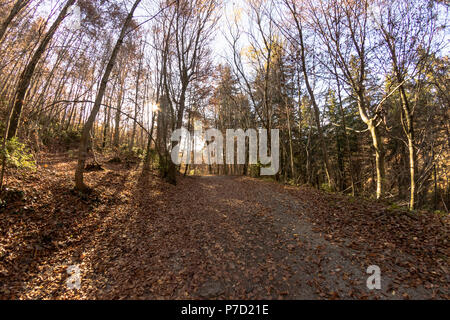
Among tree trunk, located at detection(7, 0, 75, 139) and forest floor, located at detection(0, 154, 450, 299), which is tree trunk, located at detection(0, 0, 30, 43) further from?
forest floor, located at detection(0, 154, 450, 299)

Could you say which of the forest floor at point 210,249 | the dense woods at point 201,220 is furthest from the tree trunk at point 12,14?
the forest floor at point 210,249

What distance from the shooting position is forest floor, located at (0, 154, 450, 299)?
3158 millimetres

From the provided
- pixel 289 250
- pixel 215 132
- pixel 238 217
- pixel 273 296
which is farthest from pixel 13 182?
pixel 215 132

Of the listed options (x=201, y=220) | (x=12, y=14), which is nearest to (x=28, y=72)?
(x=12, y=14)

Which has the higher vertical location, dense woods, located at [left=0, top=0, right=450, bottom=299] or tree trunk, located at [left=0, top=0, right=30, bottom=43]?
tree trunk, located at [left=0, top=0, right=30, bottom=43]

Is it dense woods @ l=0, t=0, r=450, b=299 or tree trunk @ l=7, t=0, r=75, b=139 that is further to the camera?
tree trunk @ l=7, t=0, r=75, b=139

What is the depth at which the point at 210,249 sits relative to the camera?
4496mm

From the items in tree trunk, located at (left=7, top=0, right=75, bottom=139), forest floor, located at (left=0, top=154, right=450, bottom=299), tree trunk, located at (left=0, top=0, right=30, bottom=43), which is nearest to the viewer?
forest floor, located at (left=0, top=154, right=450, bottom=299)

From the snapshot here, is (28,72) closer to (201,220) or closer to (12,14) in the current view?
(12,14)

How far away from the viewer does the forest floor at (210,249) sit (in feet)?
10.4

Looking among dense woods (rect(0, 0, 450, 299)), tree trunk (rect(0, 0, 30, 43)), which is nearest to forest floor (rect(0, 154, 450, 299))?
dense woods (rect(0, 0, 450, 299))

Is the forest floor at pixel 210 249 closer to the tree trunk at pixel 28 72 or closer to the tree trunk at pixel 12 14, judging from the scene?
the tree trunk at pixel 28 72

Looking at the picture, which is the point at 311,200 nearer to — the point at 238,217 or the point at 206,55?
the point at 238,217

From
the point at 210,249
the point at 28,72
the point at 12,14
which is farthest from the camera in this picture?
the point at 28,72
